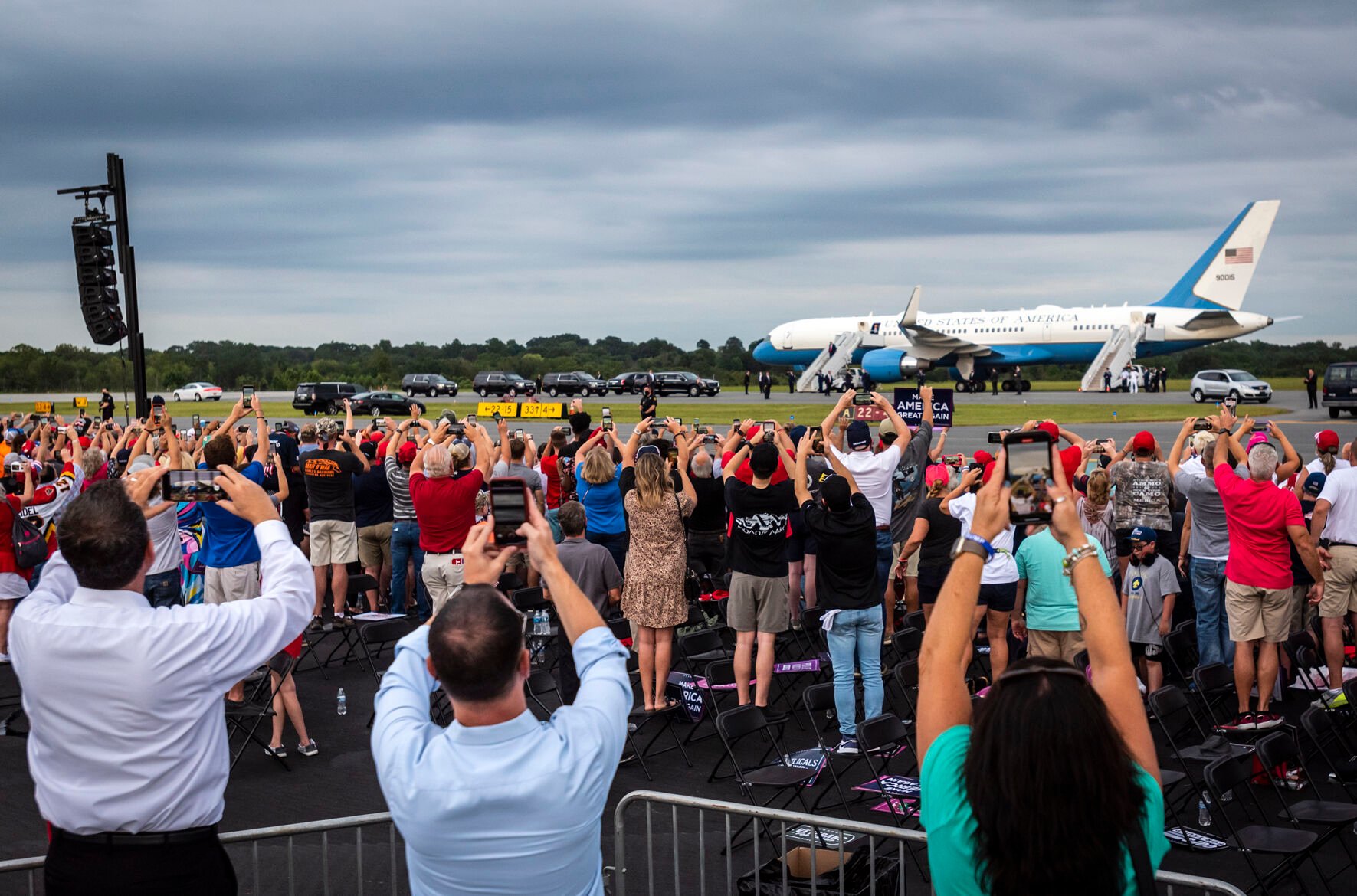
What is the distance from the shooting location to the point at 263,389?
244 ft

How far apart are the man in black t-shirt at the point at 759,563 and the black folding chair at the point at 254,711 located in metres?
2.98

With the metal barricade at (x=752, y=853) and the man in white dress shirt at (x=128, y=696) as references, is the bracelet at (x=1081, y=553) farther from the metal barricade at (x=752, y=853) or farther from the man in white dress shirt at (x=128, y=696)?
the man in white dress shirt at (x=128, y=696)

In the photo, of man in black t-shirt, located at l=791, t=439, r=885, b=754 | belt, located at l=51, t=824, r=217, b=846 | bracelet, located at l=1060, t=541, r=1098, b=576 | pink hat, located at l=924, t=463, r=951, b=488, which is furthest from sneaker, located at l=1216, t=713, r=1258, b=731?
belt, located at l=51, t=824, r=217, b=846

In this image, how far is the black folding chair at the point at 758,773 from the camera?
19.1 feet

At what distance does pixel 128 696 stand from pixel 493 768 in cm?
126

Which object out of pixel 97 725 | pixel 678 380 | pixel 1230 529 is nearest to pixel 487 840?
pixel 97 725

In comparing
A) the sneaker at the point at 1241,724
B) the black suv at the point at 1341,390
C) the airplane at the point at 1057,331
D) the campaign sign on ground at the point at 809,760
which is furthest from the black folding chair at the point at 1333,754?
the airplane at the point at 1057,331

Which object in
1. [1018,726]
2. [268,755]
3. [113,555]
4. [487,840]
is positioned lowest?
[268,755]

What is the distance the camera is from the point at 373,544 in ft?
35.8

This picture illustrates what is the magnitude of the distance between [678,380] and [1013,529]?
45.6 m

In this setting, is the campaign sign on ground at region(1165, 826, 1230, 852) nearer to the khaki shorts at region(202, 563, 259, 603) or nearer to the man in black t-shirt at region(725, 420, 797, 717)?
the man in black t-shirt at region(725, 420, 797, 717)

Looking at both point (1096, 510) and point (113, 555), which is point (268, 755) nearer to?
point (113, 555)

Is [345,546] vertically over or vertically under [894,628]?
over

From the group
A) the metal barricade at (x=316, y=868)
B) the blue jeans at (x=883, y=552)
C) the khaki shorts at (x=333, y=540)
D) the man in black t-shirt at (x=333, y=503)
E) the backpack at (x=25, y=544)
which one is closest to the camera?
the metal barricade at (x=316, y=868)
